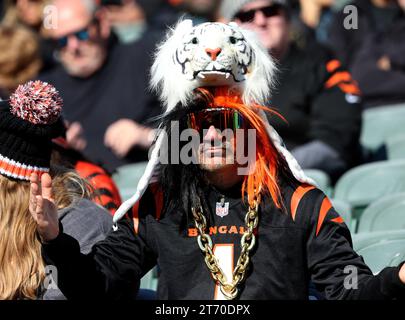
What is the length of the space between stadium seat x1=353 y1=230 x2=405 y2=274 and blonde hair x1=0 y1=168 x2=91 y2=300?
3.57 feet

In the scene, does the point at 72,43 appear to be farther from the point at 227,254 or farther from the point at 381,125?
the point at 227,254

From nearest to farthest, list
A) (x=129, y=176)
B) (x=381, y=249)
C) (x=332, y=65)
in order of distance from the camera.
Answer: (x=381, y=249), (x=129, y=176), (x=332, y=65)

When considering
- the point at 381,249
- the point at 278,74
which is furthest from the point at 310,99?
Answer: the point at 381,249

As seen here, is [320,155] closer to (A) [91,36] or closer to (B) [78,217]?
(A) [91,36]

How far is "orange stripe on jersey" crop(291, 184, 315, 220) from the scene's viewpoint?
2.82 m

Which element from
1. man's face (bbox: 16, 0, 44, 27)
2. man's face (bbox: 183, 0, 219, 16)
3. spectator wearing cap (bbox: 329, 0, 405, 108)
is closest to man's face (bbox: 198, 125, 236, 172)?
man's face (bbox: 183, 0, 219, 16)

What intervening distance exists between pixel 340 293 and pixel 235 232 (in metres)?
0.37

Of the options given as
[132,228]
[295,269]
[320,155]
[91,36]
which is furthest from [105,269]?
[91,36]

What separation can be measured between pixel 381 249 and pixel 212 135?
2.50 ft

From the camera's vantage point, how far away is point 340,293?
2695mm

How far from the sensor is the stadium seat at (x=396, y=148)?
4.93 metres

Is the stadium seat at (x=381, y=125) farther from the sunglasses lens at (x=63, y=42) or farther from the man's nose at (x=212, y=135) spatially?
the man's nose at (x=212, y=135)

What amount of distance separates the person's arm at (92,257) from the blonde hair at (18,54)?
9.39 feet

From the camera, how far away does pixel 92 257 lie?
2826 millimetres
